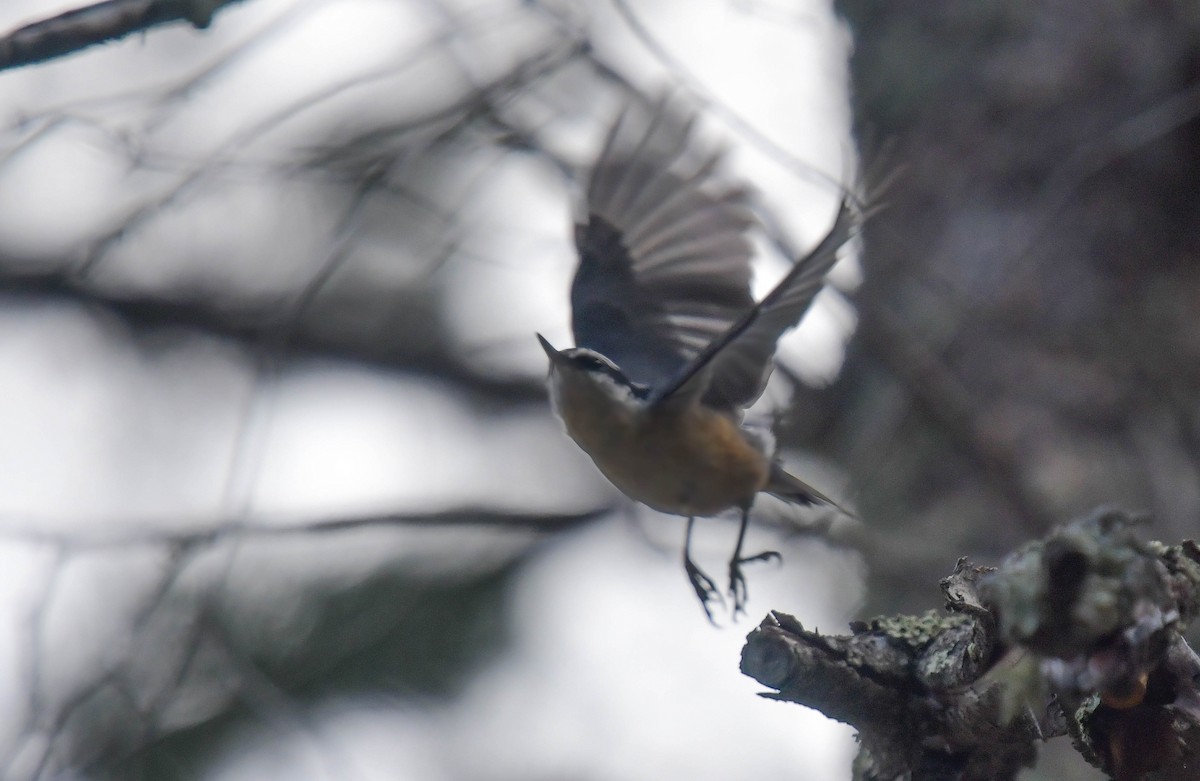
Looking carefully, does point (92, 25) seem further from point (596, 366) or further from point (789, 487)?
point (789, 487)

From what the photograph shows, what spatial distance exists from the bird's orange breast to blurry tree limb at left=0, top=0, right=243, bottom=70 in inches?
29.1

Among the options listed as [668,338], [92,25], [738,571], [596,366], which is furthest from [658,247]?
[92,25]

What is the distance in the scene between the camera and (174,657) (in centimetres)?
229

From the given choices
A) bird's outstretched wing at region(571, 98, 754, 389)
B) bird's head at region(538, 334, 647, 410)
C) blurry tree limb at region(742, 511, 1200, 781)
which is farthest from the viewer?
bird's outstretched wing at region(571, 98, 754, 389)

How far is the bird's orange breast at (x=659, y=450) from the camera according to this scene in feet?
5.88

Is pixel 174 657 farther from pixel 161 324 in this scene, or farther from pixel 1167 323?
pixel 1167 323

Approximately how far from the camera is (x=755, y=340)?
1.70 meters

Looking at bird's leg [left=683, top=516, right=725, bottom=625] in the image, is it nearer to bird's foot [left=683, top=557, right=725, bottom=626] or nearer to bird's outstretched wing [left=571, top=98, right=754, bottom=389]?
bird's foot [left=683, top=557, right=725, bottom=626]

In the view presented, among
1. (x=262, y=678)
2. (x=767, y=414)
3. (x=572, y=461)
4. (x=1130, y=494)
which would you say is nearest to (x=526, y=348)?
(x=572, y=461)

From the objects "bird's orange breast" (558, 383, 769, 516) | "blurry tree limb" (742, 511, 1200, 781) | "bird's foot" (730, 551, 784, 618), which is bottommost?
"bird's foot" (730, 551, 784, 618)

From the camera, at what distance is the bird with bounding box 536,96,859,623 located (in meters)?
1.80

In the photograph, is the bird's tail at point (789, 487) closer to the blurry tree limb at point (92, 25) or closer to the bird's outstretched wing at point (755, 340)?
the bird's outstretched wing at point (755, 340)

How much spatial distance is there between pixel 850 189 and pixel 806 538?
1549mm

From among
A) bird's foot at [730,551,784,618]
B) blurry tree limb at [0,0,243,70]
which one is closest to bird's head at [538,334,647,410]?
bird's foot at [730,551,784,618]
